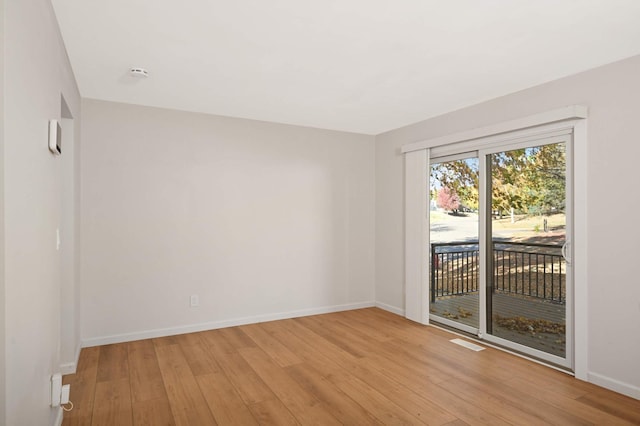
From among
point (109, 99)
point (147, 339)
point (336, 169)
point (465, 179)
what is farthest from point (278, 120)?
point (147, 339)

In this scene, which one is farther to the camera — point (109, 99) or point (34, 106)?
point (109, 99)

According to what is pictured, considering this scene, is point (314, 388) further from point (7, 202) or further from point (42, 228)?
point (7, 202)

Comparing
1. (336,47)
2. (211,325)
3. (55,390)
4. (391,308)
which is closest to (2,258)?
(55,390)

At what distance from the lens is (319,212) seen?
5117 millimetres

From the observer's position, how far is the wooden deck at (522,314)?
11.1ft

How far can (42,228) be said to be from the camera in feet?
6.13

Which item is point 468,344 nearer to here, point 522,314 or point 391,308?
point 522,314

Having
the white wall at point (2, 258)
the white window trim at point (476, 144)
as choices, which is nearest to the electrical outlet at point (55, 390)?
the white wall at point (2, 258)

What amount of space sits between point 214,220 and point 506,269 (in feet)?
10.5

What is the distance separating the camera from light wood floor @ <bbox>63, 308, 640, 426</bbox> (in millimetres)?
2500

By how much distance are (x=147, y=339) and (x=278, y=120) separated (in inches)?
114

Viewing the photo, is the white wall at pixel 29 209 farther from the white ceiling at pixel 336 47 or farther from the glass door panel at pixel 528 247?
the glass door panel at pixel 528 247

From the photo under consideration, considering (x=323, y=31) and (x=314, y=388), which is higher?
(x=323, y=31)

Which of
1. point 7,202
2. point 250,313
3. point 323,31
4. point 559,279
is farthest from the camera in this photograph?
point 250,313
